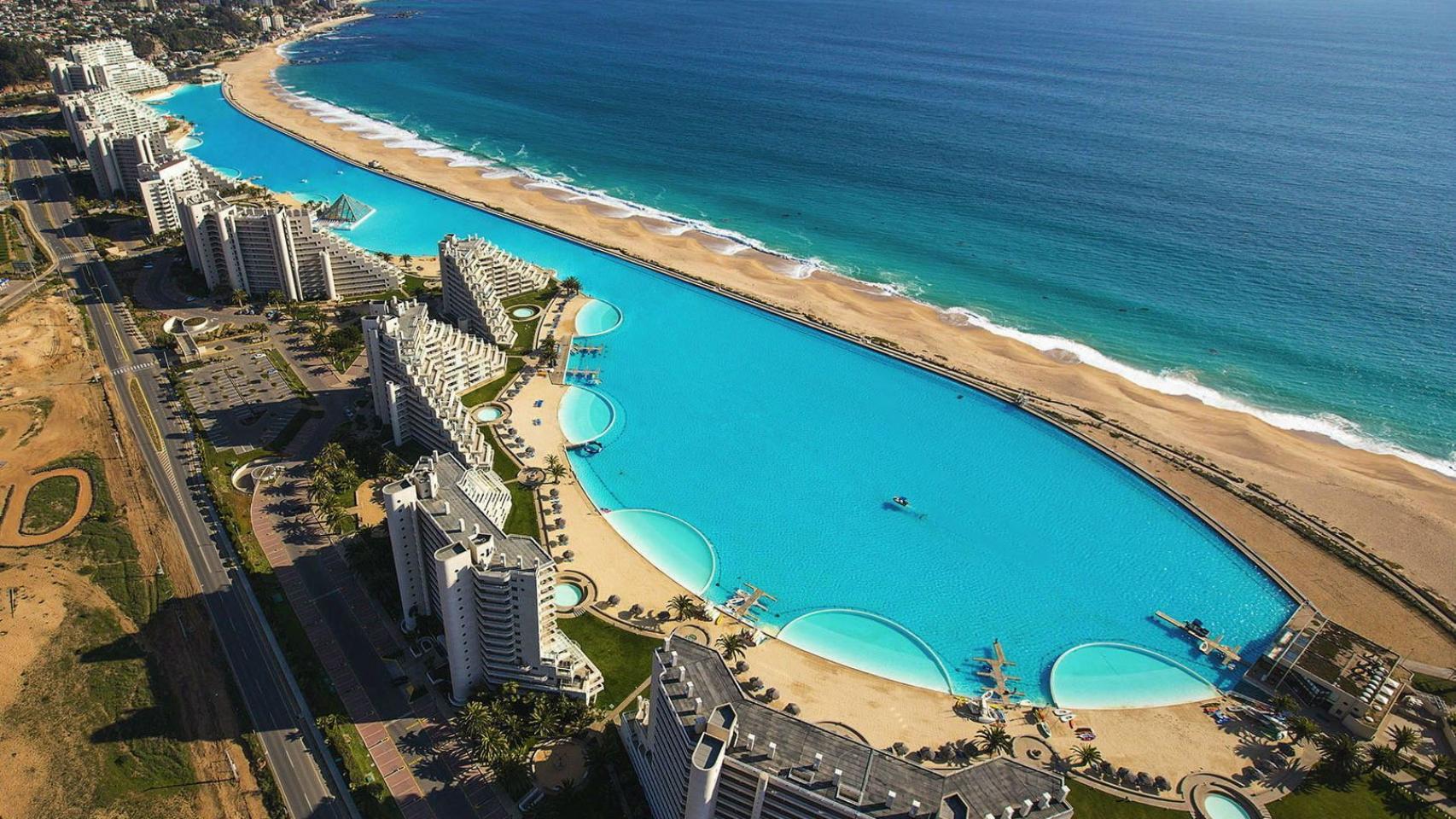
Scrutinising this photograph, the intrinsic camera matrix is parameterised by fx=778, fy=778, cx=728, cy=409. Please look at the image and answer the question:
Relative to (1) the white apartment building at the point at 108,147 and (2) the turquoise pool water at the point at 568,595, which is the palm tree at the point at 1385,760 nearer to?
(2) the turquoise pool water at the point at 568,595

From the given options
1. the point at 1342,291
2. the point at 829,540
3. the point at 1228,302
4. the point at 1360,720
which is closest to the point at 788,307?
the point at 829,540

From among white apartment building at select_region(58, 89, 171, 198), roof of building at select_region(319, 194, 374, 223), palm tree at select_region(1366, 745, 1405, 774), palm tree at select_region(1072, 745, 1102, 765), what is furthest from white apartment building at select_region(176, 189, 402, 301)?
palm tree at select_region(1366, 745, 1405, 774)

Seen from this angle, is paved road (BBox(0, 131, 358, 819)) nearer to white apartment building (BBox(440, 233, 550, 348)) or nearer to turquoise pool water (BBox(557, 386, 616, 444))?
white apartment building (BBox(440, 233, 550, 348))

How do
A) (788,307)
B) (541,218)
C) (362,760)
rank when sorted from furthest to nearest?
(541,218), (788,307), (362,760)

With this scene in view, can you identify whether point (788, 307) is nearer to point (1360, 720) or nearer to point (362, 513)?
point (362, 513)

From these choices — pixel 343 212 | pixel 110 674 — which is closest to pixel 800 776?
pixel 110 674

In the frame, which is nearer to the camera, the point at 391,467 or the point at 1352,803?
the point at 1352,803

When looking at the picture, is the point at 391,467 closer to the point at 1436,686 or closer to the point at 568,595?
the point at 568,595
